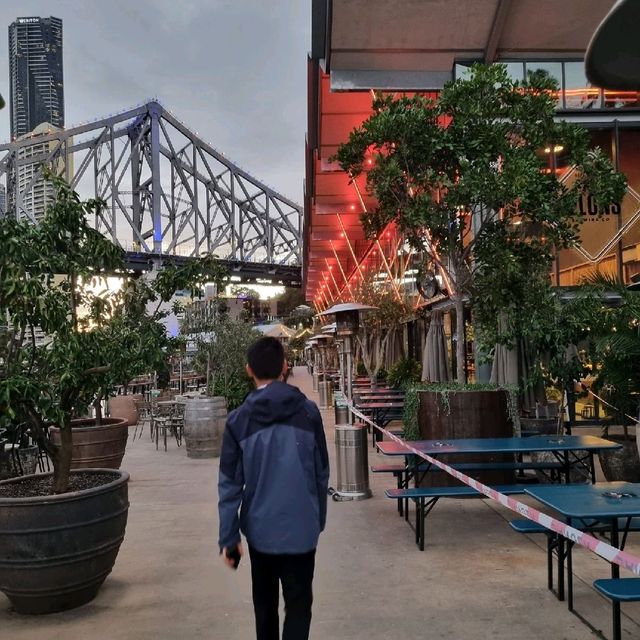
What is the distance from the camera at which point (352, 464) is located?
23.5 ft

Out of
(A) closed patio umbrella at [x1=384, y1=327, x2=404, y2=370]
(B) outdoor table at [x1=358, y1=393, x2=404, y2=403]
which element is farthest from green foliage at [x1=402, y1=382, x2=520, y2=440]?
(A) closed patio umbrella at [x1=384, y1=327, x2=404, y2=370]

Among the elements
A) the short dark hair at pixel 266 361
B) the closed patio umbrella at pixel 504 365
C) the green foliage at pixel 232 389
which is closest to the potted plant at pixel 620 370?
the closed patio umbrella at pixel 504 365

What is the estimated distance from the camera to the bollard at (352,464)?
280 inches

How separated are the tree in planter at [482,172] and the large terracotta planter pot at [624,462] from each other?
64.7 inches

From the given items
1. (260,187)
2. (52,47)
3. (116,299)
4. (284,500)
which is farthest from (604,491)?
(52,47)

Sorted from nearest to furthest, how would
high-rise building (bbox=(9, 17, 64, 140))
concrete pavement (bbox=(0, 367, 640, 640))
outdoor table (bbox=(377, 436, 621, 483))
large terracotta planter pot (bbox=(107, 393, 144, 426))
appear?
concrete pavement (bbox=(0, 367, 640, 640)), outdoor table (bbox=(377, 436, 621, 483)), large terracotta planter pot (bbox=(107, 393, 144, 426)), high-rise building (bbox=(9, 17, 64, 140))

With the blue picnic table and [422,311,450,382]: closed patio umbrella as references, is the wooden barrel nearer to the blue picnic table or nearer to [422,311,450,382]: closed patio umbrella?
[422,311,450,382]: closed patio umbrella

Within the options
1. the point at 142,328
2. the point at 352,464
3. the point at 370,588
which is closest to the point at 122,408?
the point at 352,464

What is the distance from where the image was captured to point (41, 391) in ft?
13.6

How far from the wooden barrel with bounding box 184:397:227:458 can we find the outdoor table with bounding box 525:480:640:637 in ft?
22.5

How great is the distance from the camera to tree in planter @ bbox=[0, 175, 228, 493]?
13.3 ft

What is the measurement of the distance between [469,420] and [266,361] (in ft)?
14.1

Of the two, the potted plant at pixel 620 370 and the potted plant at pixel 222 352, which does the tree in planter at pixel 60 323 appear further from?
the potted plant at pixel 222 352

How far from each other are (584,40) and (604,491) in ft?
35.2
